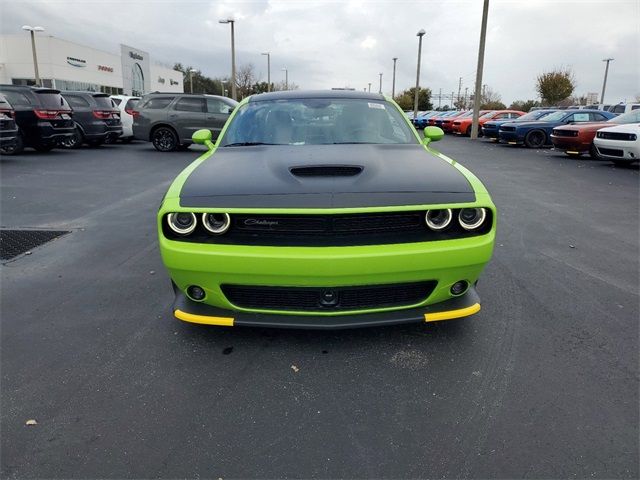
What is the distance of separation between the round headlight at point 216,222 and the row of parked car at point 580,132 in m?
11.7

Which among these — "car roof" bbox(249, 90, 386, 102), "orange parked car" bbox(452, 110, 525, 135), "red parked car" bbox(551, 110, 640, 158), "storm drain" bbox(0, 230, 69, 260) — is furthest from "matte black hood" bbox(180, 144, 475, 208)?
"orange parked car" bbox(452, 110, 525, 135)

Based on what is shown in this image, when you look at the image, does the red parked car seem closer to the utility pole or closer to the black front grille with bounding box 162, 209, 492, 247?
the utility pole

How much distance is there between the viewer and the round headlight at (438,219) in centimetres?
258

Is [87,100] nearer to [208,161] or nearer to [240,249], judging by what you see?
[208,161]

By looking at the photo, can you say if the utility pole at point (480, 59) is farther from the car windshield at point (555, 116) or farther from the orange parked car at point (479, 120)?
the car windshield at point (555, 116)

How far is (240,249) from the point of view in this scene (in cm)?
244

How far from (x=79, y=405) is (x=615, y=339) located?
3.07m

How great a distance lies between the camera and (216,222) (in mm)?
2578

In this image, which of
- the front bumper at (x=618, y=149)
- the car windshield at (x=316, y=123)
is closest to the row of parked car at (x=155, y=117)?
the front bumper at (x=618, y=149)

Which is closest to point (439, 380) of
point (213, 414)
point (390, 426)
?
point (390, 426)

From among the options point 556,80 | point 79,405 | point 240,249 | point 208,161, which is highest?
point 556,80

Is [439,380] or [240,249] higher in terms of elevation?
[240,249]

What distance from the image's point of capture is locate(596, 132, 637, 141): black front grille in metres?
11.1

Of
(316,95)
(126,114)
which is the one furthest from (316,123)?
(126,114)
